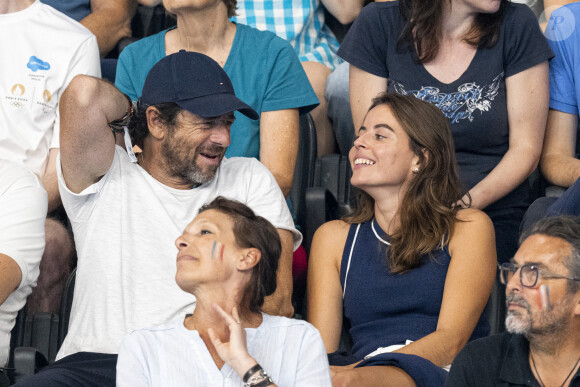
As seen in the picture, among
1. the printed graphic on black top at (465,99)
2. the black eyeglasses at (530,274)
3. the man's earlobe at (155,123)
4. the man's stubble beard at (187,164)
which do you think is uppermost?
the printed graphic on black top at (465,99)

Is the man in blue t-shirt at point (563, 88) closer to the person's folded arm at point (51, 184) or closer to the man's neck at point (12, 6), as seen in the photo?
the person's folded arm at point (51, 184)

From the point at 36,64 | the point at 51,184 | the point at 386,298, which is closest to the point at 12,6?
the point at 36,64

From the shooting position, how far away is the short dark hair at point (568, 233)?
2068mm

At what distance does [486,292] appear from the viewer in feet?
8.17

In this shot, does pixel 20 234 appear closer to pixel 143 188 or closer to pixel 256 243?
pixel 143 188

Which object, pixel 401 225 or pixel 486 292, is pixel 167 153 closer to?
pixel 401 225

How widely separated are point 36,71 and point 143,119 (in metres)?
0.60

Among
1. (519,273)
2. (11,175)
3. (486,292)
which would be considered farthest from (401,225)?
(11,175)

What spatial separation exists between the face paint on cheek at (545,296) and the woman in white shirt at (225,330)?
1.63 ft

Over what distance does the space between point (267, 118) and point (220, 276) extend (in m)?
1.09

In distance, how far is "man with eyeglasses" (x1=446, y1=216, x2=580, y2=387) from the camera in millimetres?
2059

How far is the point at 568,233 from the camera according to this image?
2.12 metres

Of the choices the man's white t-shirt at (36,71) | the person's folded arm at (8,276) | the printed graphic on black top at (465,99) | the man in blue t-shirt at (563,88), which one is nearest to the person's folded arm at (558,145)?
the man in blue t-shirt at (563,88)

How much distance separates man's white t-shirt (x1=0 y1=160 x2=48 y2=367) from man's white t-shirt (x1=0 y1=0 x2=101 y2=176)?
418 millimetres
